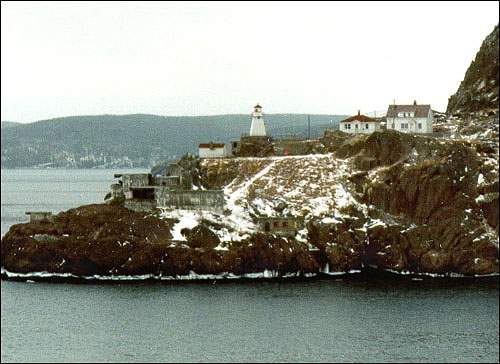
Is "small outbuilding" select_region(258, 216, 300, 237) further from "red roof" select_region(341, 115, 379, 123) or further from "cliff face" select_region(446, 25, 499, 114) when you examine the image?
"cliff face" select_region(446, 25, 499, 114)

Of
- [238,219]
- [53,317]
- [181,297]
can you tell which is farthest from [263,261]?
[53,317]

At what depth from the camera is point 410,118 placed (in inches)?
5763

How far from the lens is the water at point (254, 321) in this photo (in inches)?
3049

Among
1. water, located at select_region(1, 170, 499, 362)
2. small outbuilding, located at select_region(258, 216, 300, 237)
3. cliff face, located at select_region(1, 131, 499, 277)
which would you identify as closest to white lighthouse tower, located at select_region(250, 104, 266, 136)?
cliff face, located at select_region(1, 131, 499, 277)

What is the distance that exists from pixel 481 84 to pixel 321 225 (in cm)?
5337

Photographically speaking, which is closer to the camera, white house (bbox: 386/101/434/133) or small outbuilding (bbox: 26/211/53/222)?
small outbuilding (bbox: 26/211/53/222)

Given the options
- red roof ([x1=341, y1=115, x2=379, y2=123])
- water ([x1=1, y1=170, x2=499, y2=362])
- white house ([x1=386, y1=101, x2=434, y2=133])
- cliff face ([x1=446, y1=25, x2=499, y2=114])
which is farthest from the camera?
cliff face ([x1=446, y1=25, x2=499, y2=114])

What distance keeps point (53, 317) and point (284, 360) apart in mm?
25525

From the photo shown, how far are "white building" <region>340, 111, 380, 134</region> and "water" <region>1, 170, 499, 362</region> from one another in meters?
39.4

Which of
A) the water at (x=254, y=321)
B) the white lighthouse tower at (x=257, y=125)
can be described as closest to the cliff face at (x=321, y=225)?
the water at (x=254, y=321)

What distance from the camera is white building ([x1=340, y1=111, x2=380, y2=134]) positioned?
147625 millimetres

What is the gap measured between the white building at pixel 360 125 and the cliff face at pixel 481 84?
744 inches

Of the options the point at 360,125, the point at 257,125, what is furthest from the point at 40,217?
the point at 360,125

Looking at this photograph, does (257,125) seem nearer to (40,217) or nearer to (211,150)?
(211,150)
